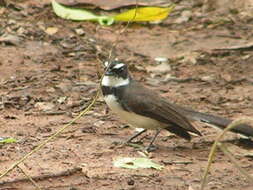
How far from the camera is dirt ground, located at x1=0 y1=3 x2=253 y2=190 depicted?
686 centimetres

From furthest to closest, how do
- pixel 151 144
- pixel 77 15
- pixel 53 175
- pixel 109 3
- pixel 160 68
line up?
pixel 109 3
pixel 77 15
pixel 160 68
pixel 151 144
pixel 53 175

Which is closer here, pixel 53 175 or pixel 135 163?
pixel 53 175

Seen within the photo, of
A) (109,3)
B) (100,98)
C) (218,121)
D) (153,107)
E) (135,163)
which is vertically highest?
(109,3)

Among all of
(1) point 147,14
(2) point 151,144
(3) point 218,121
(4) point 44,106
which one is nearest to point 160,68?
(1) point 147,14

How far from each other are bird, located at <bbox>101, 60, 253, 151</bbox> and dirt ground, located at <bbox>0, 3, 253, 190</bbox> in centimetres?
23

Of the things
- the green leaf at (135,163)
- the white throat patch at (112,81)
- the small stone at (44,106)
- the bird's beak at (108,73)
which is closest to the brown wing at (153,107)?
the white throat patch at (112,81)

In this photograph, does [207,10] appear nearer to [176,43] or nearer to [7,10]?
[176,43]

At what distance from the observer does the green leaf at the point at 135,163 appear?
7.07 meters

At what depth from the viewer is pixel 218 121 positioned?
785cm

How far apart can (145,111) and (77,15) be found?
3.76 metres

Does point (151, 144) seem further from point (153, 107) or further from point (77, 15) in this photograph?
point (77, 15)

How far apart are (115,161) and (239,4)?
18.6 ft

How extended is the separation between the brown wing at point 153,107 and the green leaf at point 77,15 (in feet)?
11.3

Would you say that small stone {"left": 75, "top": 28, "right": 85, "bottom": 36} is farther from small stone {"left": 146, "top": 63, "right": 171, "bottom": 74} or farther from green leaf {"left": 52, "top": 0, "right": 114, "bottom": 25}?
small stone {"left": 146, "top": 63, "right": 171, "bottom": 74}
